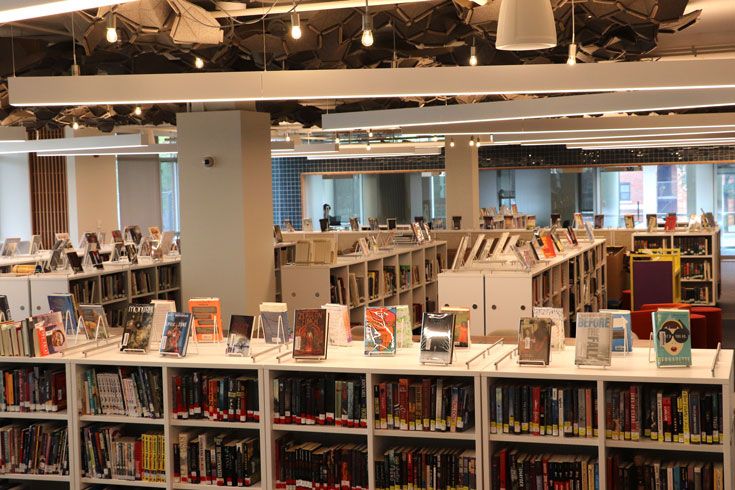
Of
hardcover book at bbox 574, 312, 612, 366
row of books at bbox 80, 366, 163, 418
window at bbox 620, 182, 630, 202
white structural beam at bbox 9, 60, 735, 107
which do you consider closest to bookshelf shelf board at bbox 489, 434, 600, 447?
hardcover book at bbox 574, 312, 612, 366

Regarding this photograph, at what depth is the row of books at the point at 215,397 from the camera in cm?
616

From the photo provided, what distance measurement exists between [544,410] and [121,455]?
2.86 m

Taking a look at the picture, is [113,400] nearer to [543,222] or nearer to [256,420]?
[256,420]

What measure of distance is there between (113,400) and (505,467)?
2.67 meters

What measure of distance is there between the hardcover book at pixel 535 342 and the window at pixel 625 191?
23253mm

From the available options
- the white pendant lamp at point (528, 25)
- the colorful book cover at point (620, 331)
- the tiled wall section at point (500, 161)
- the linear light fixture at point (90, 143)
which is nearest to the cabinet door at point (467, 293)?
the colorful book cover at point (620, 331)

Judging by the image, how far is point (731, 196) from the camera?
27.8 meters

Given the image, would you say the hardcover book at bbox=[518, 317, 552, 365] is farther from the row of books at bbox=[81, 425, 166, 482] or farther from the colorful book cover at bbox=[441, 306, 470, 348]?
the row of books at bbox=[81, 425, 166, 482]

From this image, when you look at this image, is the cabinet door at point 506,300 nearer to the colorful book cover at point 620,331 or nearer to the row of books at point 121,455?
the colorful book cover at point 620,331

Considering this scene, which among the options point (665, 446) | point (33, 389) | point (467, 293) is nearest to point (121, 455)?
point (33, 389)

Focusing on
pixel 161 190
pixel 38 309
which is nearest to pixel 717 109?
pixel 38 309

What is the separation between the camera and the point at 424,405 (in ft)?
19.1

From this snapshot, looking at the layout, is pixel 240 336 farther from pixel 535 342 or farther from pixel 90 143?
pixel 90 143

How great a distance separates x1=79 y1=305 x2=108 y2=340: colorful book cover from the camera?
702cm
